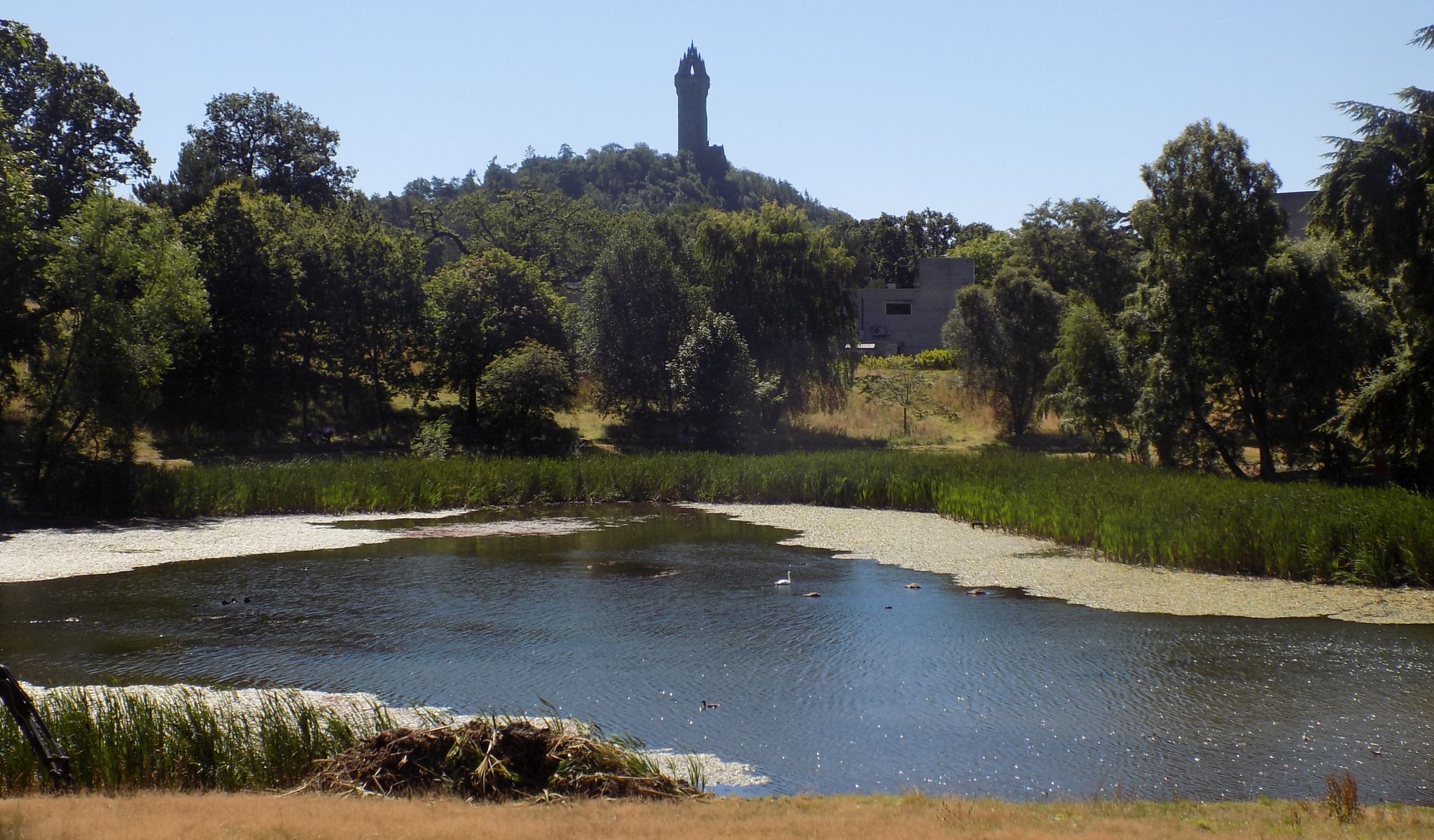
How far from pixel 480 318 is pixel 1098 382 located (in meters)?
22.1

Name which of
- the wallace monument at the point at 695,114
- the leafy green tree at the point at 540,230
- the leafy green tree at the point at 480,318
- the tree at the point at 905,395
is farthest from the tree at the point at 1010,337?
the wallace monument at the point at 695,114

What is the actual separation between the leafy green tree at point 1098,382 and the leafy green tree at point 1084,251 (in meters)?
12.5

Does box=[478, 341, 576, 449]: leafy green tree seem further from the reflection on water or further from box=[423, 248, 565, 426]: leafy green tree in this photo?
the reflection on water

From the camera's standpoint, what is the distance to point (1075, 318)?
34.7 meters

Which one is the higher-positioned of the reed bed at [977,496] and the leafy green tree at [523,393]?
the leafy green tree at [523,393]

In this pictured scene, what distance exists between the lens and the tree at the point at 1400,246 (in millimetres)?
18953

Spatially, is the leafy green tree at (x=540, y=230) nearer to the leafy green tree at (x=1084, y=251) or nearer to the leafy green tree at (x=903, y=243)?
the leafy green tree at (x=1084, y=251)

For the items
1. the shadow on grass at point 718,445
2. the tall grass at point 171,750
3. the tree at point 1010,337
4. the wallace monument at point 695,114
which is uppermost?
the wallace monument at point 695,114

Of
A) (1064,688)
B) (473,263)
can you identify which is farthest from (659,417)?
(1064,688)

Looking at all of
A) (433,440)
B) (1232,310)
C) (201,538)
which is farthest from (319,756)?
(433,440)

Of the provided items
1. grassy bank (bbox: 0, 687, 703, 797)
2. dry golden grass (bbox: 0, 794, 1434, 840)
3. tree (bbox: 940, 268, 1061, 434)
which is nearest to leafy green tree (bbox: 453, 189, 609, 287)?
tree (bbox: 940, 268, 1061, 434)

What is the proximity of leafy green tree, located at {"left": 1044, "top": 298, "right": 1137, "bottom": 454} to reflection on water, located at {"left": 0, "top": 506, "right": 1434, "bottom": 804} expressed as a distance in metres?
17.0

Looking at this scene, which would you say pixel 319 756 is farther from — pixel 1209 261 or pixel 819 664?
pixel 1209 261

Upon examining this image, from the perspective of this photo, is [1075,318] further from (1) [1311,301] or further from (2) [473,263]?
(2) [473,263]
